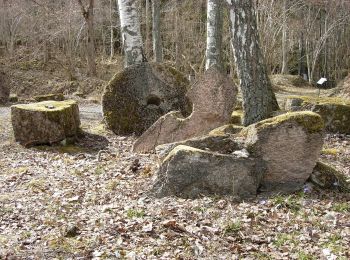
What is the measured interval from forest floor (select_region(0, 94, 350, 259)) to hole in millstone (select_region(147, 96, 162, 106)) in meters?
3.03

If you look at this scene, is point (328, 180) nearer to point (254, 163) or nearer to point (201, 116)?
point (254, 163)

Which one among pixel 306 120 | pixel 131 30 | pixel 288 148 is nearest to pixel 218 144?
pixel 288 148

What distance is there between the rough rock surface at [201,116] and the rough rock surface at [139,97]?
5.17ft

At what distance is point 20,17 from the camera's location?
26.5 metres

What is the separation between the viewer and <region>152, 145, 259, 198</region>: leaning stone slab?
539 centimetres

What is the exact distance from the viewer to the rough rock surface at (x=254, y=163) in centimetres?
540

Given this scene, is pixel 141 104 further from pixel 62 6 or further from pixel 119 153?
pixel 62 6

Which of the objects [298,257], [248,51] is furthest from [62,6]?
[298,257]

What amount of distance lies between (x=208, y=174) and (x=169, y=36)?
947 inches

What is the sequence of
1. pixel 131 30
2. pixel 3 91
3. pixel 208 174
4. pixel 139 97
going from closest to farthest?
1. pixel 208 174
2. pixel 139 97
3. pixel 131 30
4. pixel 3 91

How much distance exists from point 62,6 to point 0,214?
24468 mm

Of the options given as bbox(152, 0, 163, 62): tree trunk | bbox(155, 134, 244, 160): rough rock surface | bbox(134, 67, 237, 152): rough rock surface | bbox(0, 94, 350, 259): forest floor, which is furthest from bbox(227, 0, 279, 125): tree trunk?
bbox(152, 0, 163, 62): tree trunk

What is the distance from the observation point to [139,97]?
31.6 feet

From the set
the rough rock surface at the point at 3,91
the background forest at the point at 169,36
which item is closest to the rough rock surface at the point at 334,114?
the rough rock surface at the point at 3,91
